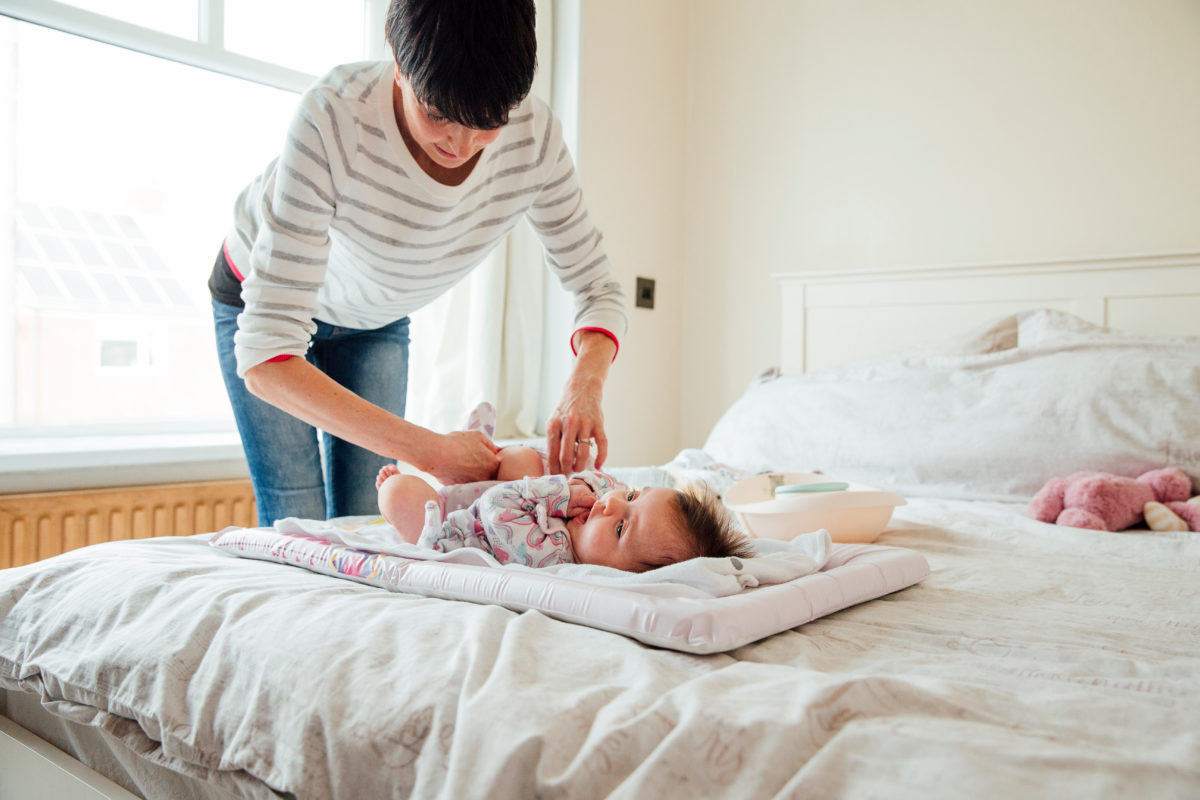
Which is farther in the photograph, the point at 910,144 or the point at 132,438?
the point at 910,144

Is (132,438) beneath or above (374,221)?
beneath

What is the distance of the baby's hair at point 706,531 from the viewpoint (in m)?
1.02

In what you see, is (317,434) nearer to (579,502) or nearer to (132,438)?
(579,502)

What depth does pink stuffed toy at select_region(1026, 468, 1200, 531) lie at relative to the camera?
1486 millimetres

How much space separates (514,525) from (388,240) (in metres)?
0.50

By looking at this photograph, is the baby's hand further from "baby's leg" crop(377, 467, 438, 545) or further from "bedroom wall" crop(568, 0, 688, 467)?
"bedroom wall" crop(568, 0, 688, 467)

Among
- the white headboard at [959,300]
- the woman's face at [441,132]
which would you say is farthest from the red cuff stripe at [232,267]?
the white headboard at [959,300]

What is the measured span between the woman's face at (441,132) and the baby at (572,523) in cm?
45

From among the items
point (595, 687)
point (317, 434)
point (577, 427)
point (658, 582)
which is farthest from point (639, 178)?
point (595, 687)

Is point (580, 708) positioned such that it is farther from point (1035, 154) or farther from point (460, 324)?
point (1035, 154)

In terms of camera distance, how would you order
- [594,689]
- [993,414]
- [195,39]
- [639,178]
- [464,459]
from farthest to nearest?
[639,178] → [195,39] → [993,414] → [464,459] → [594,689]

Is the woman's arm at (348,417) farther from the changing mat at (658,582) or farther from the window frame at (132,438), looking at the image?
the window frame at (132,438)

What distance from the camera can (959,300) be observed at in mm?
2393

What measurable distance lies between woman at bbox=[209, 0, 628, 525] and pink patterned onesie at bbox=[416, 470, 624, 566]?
0.38ft
